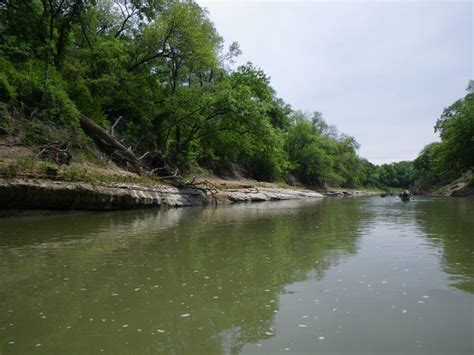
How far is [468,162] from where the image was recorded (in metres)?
47.7

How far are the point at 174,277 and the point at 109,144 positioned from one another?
65.6 ft

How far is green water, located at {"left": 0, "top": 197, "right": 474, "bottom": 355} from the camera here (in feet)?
12.4

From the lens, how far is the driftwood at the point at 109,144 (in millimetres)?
23734

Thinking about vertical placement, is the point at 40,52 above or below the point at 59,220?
above

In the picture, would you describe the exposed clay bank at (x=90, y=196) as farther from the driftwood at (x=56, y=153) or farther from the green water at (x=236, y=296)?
the green water at (x=236, y=296)

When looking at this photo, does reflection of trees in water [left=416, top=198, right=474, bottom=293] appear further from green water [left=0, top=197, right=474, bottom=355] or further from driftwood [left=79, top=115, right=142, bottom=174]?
driftwood [left=79, top=115, right=142, bottom=174]

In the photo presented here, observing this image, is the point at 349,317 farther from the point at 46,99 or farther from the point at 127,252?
the point at 46,99

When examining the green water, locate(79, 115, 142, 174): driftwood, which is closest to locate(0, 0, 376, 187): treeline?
locate(79, 115, 142, 174): driftwood

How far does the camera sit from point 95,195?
58.5 feet

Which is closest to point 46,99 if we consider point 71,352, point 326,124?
point 71,352

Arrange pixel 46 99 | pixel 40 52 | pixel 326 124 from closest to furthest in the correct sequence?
pixel 46 99, pixel 40 52, pixel 326 124

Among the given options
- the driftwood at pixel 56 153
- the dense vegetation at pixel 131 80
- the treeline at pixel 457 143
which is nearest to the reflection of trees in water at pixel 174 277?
the driftwood at pixel 56 153

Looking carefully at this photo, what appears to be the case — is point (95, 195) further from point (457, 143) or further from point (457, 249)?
point (457, 143)

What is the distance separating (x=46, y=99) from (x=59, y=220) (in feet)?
30.7
